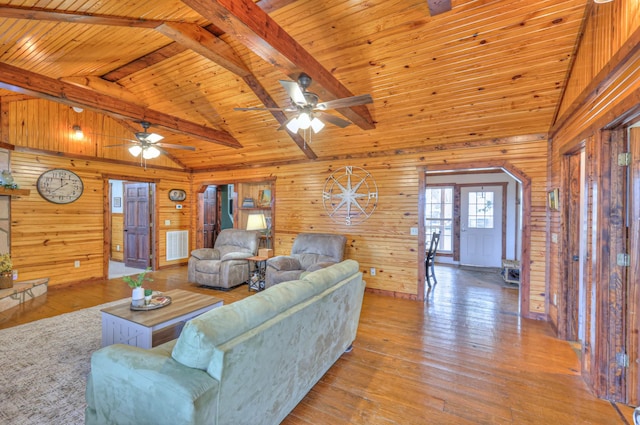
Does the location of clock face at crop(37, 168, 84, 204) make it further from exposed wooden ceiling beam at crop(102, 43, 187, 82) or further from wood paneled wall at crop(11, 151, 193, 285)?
exposed wooden ceiling beam at crop(102, 43, 187, 82)

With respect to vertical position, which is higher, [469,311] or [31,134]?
[31,134]

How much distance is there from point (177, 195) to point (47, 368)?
5.18 meters

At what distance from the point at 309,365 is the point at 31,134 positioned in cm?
619

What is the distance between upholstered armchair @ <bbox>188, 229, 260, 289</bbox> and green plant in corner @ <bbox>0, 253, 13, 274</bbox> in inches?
98.9

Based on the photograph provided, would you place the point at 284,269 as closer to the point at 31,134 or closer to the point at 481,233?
the point at 31,134

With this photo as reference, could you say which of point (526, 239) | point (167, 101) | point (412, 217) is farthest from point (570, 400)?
point (167, 101)

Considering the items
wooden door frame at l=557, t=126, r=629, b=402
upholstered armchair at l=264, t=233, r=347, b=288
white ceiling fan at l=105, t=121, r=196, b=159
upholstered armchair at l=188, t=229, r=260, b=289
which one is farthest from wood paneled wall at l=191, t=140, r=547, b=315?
white ceiling fan at l=105, t=121, r=196, b=159

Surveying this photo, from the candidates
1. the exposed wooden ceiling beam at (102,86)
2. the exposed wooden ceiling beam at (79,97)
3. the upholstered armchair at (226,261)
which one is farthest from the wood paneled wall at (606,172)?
the exposed wooden ceiling beam at (102,86)

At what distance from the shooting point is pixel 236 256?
17.7ft

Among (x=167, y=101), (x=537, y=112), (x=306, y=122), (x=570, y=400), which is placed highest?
(x=167, y=101)

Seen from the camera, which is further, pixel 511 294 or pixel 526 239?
pixel 511 294

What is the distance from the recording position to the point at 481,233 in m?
7.43

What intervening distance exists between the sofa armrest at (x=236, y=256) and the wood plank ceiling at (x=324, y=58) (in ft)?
7.63

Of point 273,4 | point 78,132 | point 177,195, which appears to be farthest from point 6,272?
point 273,4
